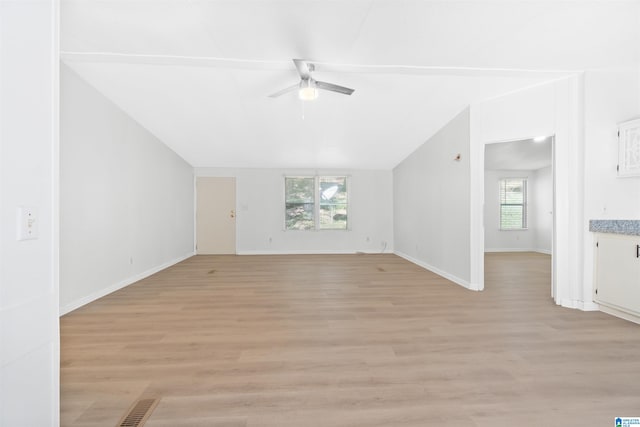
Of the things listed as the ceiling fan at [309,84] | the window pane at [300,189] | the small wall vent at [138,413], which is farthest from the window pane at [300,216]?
the small wall vent at [138,413]

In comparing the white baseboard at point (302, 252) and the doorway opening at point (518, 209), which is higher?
the doorway opening at point (518, 209)

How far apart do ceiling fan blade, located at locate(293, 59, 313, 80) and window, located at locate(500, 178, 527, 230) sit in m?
7.01

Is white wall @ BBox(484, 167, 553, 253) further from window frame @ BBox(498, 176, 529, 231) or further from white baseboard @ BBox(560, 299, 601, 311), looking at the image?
white baseboard @ BBox(560, 299, 601, 311)

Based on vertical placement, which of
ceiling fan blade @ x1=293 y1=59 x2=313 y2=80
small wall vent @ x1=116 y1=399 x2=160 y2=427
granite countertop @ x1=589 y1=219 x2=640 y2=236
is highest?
ceiling fan blade @ x1=293 y1=59 x2=313 y2=80

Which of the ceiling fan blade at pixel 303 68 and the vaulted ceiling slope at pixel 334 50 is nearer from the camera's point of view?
the vaulted ceiling slope at pixel 334 50

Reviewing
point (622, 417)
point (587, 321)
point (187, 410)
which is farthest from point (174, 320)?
point (587, 321)

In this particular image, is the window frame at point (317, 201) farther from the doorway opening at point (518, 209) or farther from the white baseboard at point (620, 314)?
the white baseboard at point (620, 314)

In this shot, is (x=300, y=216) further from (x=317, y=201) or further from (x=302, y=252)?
(x=302, y=252)

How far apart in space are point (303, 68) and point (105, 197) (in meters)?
3.03

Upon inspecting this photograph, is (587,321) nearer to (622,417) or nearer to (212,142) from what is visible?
(622,417)

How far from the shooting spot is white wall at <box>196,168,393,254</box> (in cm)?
700

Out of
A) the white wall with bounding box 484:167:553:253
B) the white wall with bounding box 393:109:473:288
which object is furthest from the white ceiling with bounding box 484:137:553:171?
the white wall with bounding box 393:109:473:288

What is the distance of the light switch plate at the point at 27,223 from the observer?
927mm

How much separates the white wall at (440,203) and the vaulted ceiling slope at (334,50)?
53 cm
